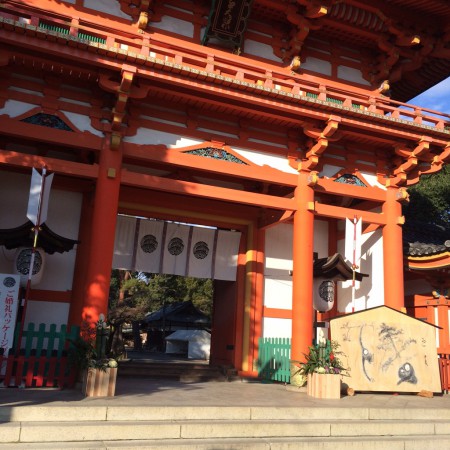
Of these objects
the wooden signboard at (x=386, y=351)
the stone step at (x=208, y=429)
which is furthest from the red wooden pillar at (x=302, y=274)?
the stone step at (x=208, y=429)

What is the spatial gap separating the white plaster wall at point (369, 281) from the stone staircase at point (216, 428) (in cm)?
450

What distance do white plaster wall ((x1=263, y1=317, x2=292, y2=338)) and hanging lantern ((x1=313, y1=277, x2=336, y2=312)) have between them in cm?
126

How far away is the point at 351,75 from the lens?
12.0 metres

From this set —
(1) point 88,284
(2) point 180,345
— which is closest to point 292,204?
(1) point 88,284

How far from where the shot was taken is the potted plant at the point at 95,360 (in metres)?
6.77

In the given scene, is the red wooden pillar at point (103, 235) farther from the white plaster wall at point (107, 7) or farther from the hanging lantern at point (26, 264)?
the white plaster wall at point (107, 7)

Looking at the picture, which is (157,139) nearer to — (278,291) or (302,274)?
(302,274)

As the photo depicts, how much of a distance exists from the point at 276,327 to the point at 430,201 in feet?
37.3

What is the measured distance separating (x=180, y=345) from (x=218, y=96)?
2057cm

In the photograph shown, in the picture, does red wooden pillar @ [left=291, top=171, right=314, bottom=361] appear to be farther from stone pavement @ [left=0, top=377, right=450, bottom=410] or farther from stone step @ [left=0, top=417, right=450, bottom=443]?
stone step @ [left=0, top=417, right=450, bottom=443]

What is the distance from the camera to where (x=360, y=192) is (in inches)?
421

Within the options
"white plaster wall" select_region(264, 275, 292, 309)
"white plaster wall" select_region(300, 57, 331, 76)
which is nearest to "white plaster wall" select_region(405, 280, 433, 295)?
"white plaster wall" select_region(264, 275, 292, 309)

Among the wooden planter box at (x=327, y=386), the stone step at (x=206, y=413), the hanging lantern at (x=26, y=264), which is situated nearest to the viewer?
the stone step at (x=206, y=413)

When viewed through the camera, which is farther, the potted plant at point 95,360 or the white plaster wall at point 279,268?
the white plaster wall at point 279,268
